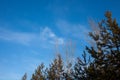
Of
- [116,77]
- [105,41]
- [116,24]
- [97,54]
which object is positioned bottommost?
[116,77]

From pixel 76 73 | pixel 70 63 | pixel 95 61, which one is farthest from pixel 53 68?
pixel 95 61

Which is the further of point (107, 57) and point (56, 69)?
point (56, 69)

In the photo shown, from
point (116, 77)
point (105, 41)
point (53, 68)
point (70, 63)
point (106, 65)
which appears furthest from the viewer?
point (53, 68)

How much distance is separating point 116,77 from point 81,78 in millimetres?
4119

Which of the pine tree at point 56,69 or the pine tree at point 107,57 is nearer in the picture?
the pine tree at point 107,57

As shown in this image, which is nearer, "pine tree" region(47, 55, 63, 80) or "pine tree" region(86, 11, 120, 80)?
"pine tree" region(86, 11, 120, 80)

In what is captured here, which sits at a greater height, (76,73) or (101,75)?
(76,73)

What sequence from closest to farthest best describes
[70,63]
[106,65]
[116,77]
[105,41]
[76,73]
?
[116,77] < [106,65] < [105,41] < [76,73] < [70,63]

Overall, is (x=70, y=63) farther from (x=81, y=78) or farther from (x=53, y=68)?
(x=81, y=78)

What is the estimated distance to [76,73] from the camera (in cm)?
1938

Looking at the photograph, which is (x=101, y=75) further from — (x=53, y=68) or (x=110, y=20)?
(x=53, y=68)

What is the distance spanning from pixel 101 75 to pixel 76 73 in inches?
157

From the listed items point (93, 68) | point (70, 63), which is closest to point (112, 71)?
point (93, 68)

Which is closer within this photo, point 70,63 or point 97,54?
point 97,54
